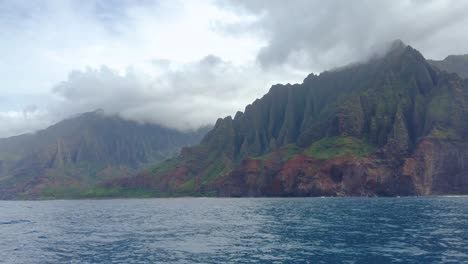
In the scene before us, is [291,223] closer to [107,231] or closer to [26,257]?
[107,231]

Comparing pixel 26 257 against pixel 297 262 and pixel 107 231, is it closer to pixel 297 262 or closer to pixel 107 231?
pixel 107 231

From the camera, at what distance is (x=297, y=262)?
52188 millimetres

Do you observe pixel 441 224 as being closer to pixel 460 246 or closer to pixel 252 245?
pixel 460 246

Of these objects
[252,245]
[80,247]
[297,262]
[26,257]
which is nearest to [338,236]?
[252,245]

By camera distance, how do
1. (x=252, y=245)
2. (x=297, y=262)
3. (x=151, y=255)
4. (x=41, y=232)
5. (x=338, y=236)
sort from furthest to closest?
(x=41, y=232)
(x=338, y=236)
(x=252, y=245)
(x=151, y=255)
(x=297, y=262)

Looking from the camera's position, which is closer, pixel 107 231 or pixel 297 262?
pixel 297 262

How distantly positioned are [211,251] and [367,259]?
22.3m

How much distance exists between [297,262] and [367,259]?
895cm

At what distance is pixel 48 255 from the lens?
6162 centimetres

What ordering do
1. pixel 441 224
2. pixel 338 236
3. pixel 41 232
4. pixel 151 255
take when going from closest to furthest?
pixel 151 255
pixel 338 236
pixel 441 224
pixel 41 232

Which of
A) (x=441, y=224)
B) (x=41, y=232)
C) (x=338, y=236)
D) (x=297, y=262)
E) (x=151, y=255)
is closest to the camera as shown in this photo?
(x=297, y=262)

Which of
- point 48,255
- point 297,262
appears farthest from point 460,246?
point 48,255

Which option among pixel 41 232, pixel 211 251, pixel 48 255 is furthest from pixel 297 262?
pixel 41 232

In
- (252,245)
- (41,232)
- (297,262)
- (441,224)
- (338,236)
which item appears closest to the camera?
(297,262)
